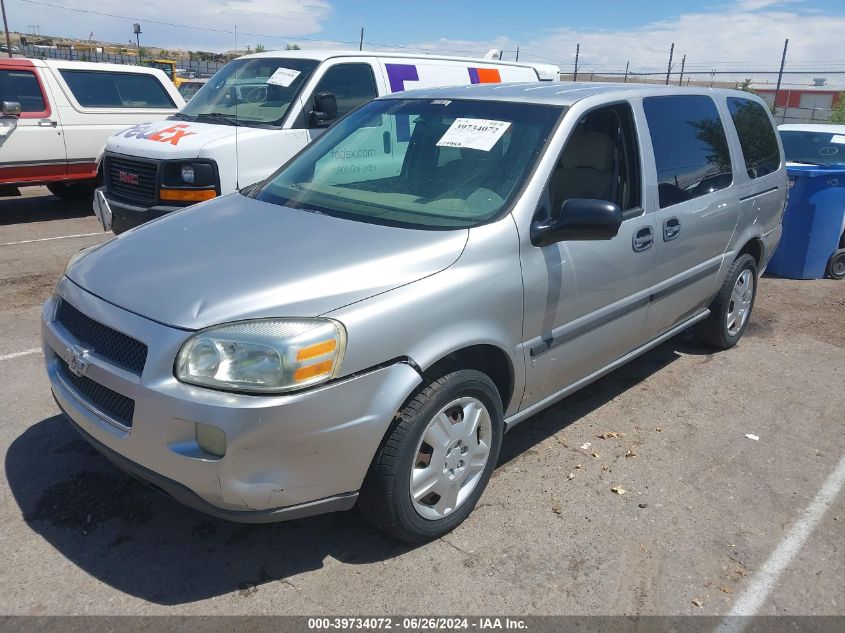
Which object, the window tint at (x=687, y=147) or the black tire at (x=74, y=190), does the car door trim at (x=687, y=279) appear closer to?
the window tint at (x=687, y=147)

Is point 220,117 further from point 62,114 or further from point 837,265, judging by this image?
point 837,265

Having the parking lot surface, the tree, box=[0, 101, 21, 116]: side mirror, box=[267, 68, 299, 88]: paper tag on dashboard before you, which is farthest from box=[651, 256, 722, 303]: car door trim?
the tree

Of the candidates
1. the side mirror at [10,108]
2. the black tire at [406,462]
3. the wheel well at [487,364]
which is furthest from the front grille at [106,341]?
the side mirror at [10,108]

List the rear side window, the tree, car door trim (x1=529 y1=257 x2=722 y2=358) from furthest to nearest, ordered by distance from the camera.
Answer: the tree, the rear side window, car door trim (x1=529 y1=257 x2=722 y2=358)

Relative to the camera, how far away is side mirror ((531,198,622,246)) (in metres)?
3.10

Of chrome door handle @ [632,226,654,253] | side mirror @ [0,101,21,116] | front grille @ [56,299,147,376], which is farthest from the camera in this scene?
side mirror @ [0,101,21,116]

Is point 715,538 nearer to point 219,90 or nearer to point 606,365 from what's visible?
point 606,365

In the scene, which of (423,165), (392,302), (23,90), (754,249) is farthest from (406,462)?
(23,90)

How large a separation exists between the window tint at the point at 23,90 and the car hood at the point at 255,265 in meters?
7.37

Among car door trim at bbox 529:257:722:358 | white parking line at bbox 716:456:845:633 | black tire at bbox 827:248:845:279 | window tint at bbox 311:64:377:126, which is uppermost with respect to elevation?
window tint at bbox 311:64:377:126

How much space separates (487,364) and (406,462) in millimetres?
682

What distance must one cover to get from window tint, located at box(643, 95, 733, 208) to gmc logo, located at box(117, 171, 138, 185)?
4.71 m

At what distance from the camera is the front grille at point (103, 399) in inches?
103

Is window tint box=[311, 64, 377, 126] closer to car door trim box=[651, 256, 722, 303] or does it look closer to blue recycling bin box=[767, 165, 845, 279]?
car door trim box=[651, 256, 722, 303]
